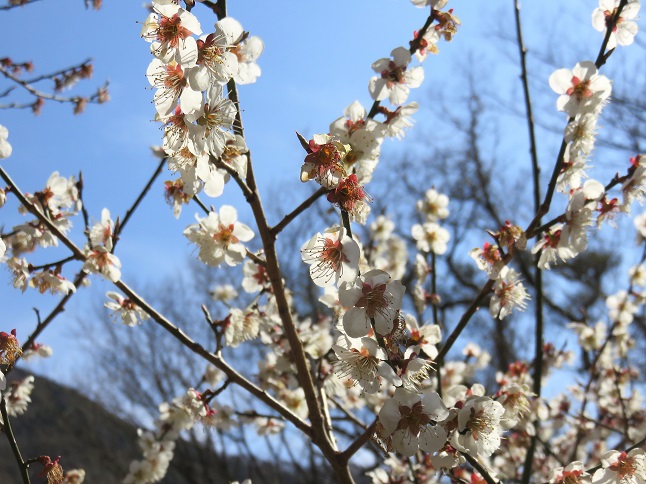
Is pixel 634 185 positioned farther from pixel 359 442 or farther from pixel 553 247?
pixel 359 442

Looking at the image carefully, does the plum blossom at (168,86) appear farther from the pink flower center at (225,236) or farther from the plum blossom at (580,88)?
the plum blossom at (580,88)

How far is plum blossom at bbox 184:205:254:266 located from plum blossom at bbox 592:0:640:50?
3.83 feet

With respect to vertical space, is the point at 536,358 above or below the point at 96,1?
below

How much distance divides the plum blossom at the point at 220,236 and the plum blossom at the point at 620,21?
45.9 inches

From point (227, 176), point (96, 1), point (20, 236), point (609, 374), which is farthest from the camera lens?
point (609, 374)

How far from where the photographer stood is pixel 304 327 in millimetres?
2559

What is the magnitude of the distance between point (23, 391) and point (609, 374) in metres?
3.47

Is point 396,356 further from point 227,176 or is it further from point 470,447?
point 227,176

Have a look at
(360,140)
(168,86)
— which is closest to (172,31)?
(168,86)

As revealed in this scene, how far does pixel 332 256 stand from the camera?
4.17 ft

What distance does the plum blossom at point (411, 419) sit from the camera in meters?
1.21

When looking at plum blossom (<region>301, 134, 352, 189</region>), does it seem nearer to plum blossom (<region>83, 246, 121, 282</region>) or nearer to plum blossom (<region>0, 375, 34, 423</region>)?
plum blossom (<region>83, 246, 121, 282</region>)

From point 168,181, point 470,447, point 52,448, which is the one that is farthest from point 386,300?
point 52,448

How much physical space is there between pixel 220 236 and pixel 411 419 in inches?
30.7
